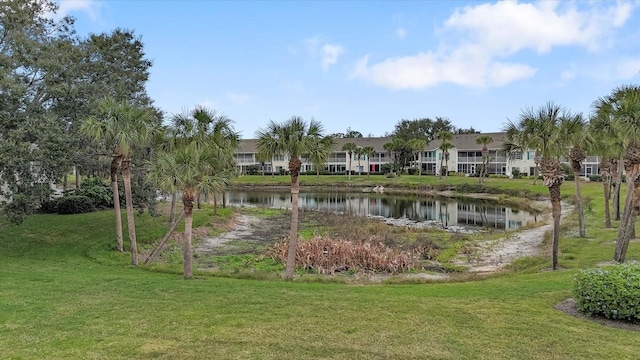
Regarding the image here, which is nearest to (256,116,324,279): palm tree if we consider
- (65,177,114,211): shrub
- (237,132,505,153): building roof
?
(65,177,114,211): shrub

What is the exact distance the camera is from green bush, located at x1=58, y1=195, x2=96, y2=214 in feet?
98.4

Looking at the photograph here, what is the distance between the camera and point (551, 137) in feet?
54.5

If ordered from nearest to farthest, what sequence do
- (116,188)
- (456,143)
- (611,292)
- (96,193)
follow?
(611,292)
(116,188)
(96,193)
(456,143)

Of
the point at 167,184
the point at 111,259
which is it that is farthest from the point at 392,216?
the point at 167,184

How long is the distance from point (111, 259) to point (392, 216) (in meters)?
28.8

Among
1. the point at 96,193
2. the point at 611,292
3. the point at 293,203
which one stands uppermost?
the point at 293,203

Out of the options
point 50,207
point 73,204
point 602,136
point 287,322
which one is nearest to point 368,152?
point 73,204

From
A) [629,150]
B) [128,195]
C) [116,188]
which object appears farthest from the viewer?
[116,188]

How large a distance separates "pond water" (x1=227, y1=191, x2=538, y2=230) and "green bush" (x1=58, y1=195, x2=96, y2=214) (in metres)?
24.0

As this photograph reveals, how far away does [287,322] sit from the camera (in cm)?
899

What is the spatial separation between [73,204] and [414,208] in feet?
111

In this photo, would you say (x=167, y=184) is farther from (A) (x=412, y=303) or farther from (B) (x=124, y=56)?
(B) (x=124, y=56)

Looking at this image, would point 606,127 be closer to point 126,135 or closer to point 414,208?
point 126,135

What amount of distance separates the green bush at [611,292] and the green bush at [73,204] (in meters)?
29.9
